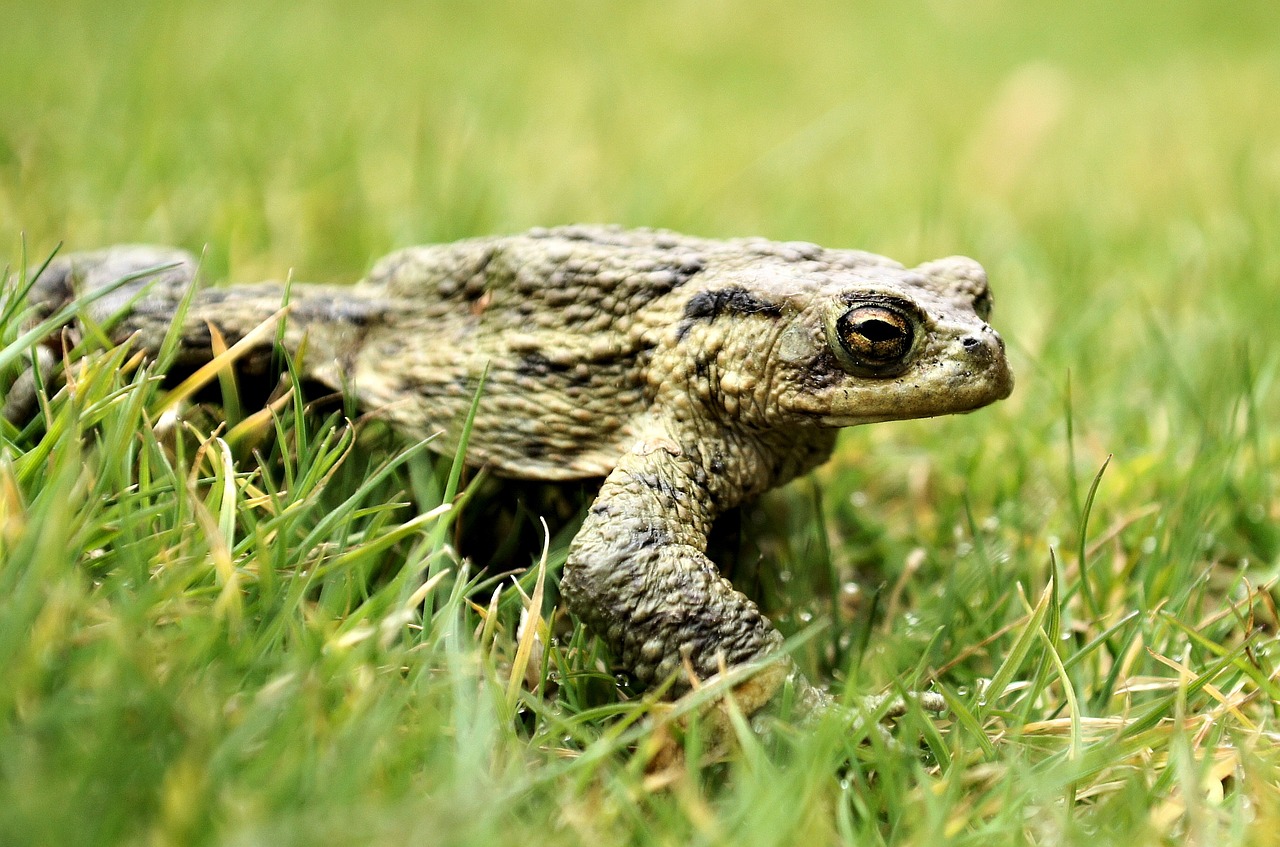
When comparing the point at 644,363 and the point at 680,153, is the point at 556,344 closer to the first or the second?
the point at 644,363

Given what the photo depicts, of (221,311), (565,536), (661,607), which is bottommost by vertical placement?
(661,607)

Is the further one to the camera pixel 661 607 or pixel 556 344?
pixel 556 344

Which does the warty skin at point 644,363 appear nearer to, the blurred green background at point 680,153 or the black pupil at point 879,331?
the black pupil at point 879,331

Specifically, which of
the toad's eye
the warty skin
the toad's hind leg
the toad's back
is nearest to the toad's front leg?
the warty skin

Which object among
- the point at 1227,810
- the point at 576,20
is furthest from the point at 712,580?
the point at 576,20

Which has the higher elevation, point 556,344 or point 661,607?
point 556,344

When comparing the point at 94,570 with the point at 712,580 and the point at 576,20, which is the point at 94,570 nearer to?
the point at 712,580

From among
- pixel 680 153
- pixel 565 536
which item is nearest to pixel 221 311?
pixel 565 536
